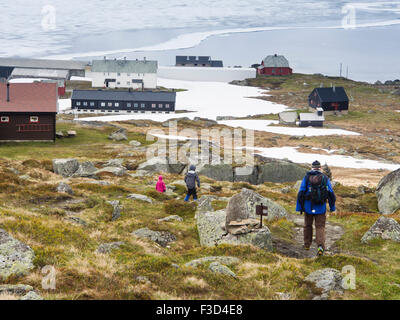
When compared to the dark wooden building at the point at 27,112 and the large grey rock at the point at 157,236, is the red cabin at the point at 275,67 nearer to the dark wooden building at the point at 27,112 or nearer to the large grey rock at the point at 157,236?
the dark wooden building at the point at 27,112

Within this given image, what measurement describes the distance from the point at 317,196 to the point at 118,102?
307ft

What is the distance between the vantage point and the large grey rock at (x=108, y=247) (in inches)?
478

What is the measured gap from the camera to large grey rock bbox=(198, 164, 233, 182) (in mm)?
40469

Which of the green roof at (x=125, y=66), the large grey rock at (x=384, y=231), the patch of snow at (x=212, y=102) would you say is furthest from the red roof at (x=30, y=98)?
the green roof at (x=125, y=66)

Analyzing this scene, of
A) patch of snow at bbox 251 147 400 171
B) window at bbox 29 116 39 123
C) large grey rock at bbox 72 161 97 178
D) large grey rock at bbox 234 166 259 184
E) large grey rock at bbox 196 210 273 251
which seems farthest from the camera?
patch of snow at bbox 251 147 400 171

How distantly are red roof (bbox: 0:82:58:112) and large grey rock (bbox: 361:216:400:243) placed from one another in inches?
1691

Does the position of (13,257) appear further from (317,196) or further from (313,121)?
(313,121)

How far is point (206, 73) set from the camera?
6865 inches

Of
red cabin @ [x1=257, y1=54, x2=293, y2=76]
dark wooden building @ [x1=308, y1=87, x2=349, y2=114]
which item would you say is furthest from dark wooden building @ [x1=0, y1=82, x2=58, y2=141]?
red cabin @ [x1=257, y1=54, x2=293, y2=76]

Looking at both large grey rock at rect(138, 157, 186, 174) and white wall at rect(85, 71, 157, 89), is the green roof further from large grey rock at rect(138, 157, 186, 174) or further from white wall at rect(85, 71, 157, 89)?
large grey rock at rect(138, 157, 186, 174)

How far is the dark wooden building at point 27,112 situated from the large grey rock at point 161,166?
17.6m

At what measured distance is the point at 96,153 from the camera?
47.6m
